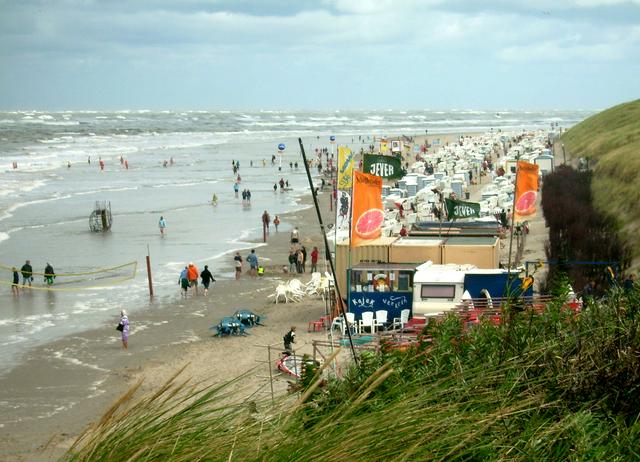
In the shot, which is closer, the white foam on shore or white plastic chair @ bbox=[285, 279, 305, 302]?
the white foam on shore

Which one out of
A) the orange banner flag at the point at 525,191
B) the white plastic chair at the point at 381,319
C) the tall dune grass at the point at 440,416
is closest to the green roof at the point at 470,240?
the orange banner flag at the point at 525,191

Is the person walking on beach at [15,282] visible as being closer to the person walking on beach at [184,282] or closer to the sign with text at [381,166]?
the person walking on beach at [184,282]

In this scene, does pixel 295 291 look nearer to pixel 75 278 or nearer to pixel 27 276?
pixel 75 278

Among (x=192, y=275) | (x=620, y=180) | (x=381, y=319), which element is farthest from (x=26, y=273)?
(x=620, y=180)

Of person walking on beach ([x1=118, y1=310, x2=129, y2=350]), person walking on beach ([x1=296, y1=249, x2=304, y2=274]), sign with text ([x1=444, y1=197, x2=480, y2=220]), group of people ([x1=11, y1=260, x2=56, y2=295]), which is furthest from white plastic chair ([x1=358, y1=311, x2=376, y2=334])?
group of people ([x1=11, y1=260, x2=56, y2=295])

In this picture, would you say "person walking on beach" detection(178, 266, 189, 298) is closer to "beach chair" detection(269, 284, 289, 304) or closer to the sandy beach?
the sandy beach

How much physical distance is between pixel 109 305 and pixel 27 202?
25.9 metres

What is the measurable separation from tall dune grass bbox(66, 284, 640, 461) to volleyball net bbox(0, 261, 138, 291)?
20786mm

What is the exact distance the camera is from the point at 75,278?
28438mm

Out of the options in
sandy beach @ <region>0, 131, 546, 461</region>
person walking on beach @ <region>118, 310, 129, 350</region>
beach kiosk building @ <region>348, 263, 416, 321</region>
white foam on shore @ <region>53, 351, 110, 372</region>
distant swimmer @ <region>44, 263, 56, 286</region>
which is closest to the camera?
sandy beach @ <region>0, 131, 546, 461</region>

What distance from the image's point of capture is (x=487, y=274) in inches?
719

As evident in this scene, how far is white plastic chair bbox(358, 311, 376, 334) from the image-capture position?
1891cm

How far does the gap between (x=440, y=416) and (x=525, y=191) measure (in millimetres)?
15580

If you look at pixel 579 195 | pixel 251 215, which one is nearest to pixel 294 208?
pixel 251 215
